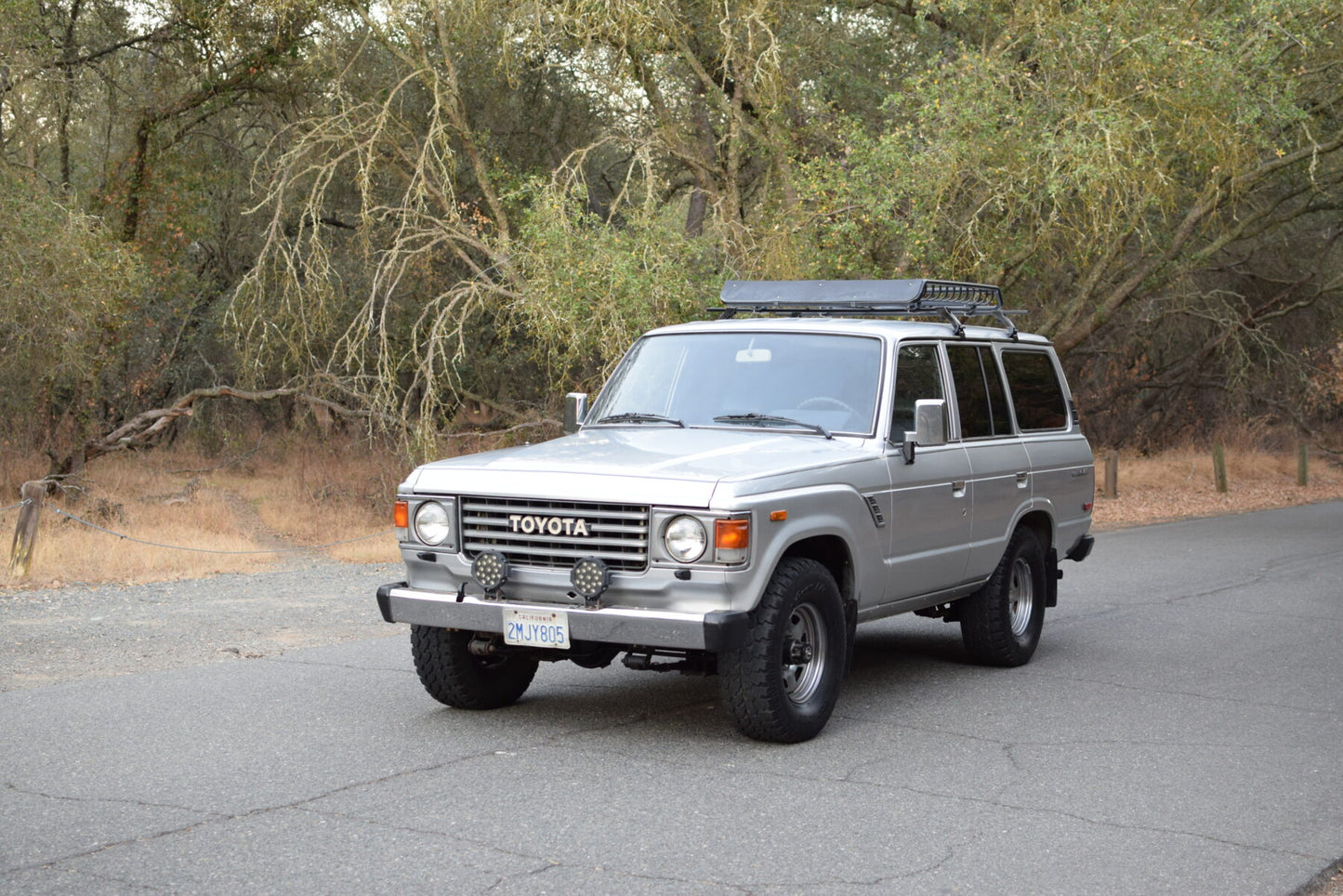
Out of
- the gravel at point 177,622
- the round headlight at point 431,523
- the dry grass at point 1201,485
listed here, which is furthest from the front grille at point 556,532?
the dry grass at point 1201,485

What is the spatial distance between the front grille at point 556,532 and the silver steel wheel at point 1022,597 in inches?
143

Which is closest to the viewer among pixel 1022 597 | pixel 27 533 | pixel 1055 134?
pixel 1022 597

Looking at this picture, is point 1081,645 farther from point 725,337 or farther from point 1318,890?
point 1318,890

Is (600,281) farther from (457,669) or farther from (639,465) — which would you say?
(639,465)

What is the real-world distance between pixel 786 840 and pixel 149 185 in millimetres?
17648

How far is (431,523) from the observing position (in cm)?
693

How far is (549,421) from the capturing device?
62.3 feet

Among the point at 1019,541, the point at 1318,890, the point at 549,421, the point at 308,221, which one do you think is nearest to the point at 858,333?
the point at 1019,541

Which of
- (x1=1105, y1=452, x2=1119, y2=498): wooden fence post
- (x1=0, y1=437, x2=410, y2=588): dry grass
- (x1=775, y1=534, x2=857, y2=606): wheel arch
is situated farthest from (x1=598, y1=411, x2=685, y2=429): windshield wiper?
(x1=1105, y1=452, x2=1119, y2=498): wooden fence post

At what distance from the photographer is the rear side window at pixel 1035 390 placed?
9.21 m

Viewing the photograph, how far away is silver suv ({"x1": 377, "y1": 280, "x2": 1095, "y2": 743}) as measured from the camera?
636cm

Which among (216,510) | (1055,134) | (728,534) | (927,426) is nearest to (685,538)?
(728,534)

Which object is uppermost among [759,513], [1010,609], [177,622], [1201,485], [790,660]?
[759,513]

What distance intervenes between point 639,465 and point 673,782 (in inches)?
56.1
